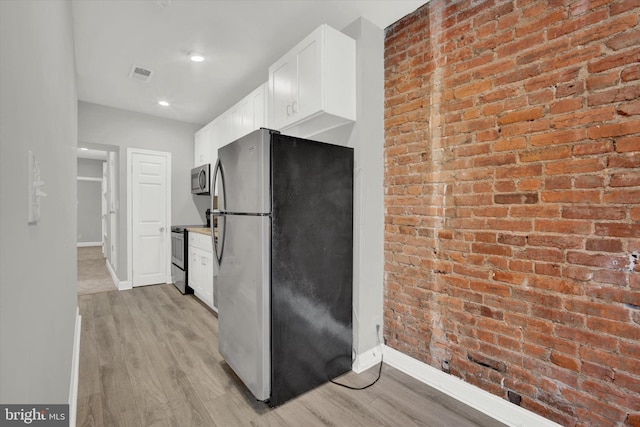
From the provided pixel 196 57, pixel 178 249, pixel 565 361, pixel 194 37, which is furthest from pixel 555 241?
pixel 178 249

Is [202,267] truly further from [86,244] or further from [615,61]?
[86,244]

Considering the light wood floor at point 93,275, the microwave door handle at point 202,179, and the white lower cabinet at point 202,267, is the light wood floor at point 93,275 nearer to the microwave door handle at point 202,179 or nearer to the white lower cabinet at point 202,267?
the white lower cabinet at point 202,267

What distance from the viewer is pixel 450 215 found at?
6.68 feet

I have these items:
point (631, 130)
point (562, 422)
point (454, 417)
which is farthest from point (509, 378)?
point (631, 130)

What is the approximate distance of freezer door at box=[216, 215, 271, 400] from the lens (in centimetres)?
184

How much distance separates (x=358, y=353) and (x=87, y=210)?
33.9 ft

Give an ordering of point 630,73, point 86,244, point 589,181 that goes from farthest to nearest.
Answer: point 86,244, point 589,181, point 630,73

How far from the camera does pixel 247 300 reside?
1962 mm

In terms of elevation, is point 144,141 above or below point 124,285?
above

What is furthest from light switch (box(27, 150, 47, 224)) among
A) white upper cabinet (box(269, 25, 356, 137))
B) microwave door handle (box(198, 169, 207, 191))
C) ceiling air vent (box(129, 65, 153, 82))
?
microwave door handle (box(198, 169, 207, 191))

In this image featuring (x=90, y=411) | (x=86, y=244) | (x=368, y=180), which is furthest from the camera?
(x=86, y=244)

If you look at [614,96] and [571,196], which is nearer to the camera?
[614,96]

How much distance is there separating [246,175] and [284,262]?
0.63m

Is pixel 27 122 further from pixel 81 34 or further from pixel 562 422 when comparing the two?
pixel 81 34
